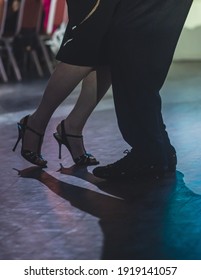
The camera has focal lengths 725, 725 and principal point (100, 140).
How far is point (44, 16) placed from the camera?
23.8ft

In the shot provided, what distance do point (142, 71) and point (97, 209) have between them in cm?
50

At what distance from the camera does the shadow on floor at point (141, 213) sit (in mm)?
1621

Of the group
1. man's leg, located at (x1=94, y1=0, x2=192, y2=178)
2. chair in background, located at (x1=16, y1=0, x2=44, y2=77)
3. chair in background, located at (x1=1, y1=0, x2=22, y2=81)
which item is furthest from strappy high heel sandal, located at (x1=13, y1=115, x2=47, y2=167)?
chair in background, located at (x1=16, y1=0, x2=44, y2=77)

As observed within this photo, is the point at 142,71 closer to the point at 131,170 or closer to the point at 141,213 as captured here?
the point at 131,170

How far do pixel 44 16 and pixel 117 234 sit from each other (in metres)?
5.73

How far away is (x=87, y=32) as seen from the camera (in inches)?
89.6

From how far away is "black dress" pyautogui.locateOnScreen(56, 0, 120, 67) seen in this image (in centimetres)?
223

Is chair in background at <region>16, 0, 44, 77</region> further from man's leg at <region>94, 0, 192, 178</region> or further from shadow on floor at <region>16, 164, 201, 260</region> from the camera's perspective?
man's leg at <region>94, 0, 192, 178</region>

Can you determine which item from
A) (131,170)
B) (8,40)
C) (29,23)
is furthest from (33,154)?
(29,23)

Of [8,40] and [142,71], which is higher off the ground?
[142,71]

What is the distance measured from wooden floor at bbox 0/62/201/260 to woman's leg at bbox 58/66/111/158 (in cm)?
10

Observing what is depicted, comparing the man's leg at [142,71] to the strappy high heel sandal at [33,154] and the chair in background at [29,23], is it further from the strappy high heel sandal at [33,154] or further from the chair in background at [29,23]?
the chair in background at [29,23]

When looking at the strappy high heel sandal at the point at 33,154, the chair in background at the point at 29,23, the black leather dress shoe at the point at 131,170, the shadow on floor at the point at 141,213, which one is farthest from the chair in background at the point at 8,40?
the black leather dress shoe at the point at 131,170
